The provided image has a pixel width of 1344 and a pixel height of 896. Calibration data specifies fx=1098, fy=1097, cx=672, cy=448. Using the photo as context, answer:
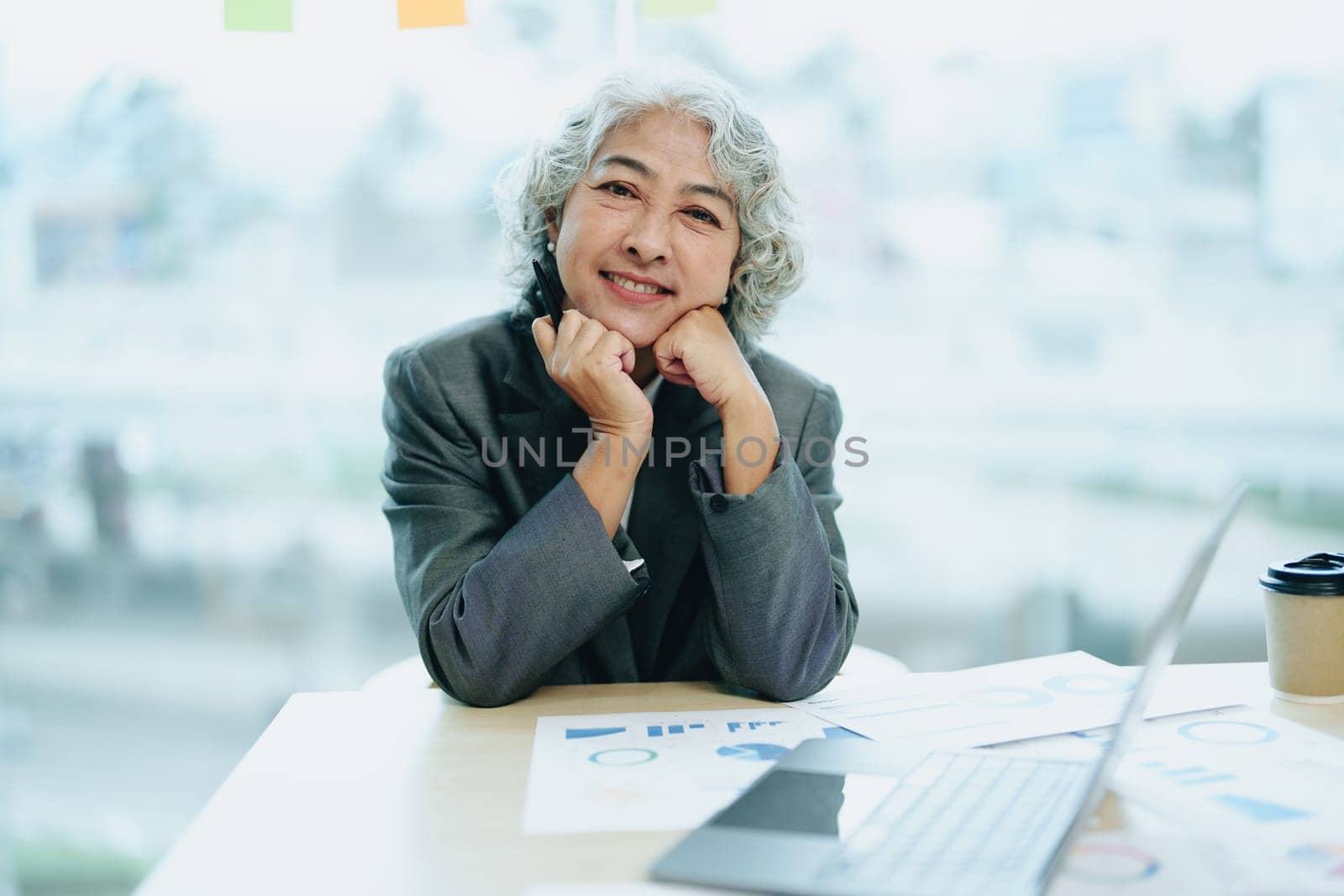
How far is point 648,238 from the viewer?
1.44 m

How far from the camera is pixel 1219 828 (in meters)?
0.84

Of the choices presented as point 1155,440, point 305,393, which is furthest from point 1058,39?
point 305,393

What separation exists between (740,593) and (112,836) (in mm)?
2072

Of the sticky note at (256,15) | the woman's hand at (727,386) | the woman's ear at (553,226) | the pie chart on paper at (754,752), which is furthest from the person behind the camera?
the sticky note at (256,15)

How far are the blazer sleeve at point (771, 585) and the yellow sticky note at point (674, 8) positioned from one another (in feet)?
3.36

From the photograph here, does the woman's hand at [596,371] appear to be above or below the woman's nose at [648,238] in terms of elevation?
below

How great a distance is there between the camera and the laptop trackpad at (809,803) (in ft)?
2.74

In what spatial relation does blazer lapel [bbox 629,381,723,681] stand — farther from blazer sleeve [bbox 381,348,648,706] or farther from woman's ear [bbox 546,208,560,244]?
woman's ear [bbox 546,208,560,244]

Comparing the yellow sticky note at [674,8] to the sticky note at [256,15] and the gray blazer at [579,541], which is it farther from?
the gray blazer at [579,541]

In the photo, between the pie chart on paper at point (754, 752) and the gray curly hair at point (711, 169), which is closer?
the pie chart on paper at point (754, 752)

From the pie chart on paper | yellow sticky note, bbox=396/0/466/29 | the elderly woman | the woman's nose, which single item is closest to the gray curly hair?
the elderly woman

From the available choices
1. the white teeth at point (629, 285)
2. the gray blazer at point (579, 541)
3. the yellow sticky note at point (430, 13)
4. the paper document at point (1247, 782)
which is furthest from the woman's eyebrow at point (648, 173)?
the paper document at point (1247, 782)

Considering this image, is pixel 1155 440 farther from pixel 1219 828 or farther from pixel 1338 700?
pixel 1219 828

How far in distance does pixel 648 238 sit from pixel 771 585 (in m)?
0.49
